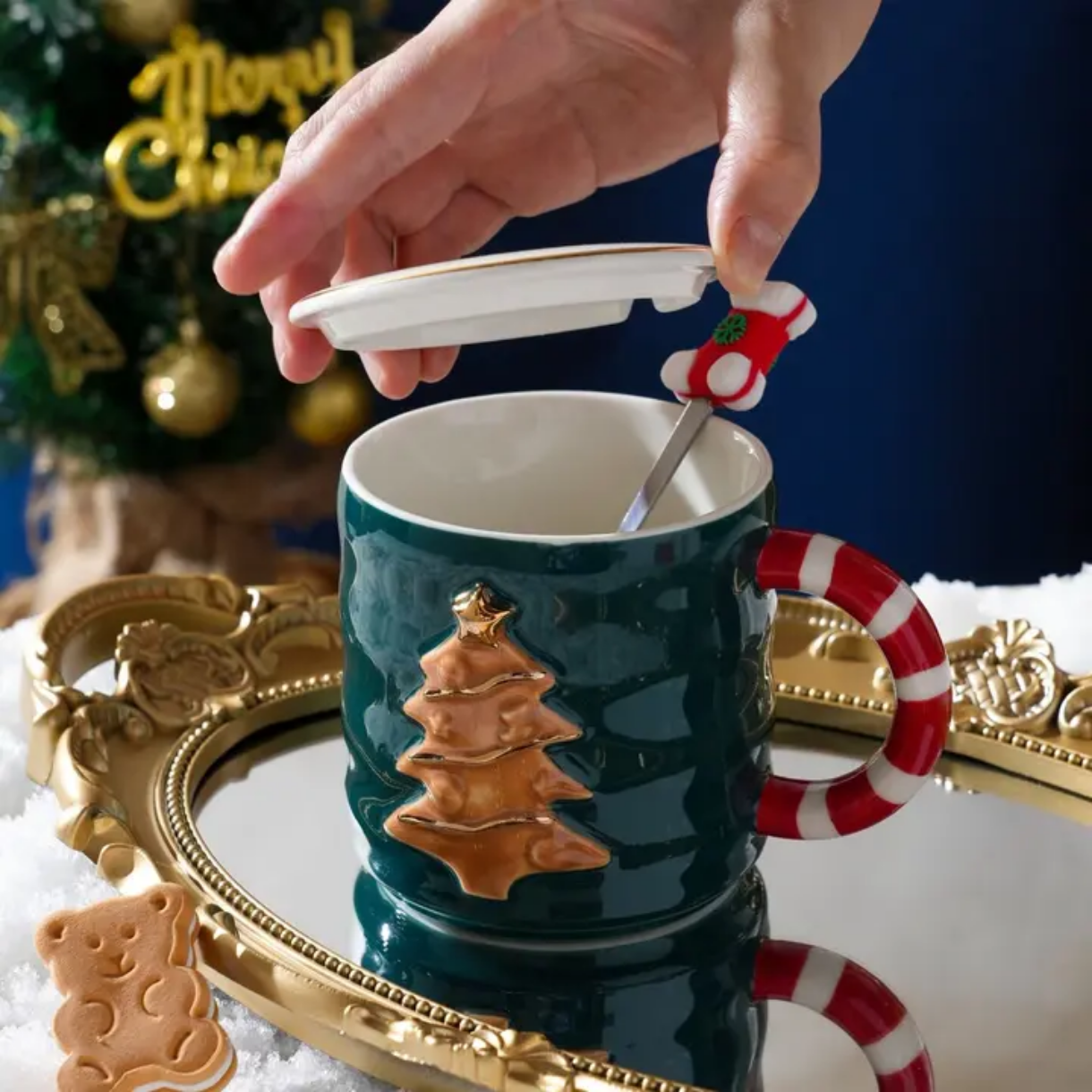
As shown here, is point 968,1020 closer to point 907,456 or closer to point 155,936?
point 155,936

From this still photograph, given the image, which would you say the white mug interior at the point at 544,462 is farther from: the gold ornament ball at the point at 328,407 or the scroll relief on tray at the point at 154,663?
the gold ornament ball at the point at 328,407

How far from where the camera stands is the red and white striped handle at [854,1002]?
52cm

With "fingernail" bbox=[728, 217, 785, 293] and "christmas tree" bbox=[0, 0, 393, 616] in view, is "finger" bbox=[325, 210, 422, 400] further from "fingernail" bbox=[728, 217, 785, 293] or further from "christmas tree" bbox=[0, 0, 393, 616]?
"christmas tree" bbox=[0, 0, 393, 616]

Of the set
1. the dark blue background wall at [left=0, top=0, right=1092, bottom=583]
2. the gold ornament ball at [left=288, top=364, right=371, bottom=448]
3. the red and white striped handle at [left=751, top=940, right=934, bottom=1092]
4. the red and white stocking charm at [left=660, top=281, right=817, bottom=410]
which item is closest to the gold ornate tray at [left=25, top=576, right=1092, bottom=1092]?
the red and white striped handle at [left=751, top=940, right=934, bottom=1092]

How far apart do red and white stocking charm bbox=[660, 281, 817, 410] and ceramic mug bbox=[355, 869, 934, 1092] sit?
19 cm

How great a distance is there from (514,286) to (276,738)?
0.35 metres

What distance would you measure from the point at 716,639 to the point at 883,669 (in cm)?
26

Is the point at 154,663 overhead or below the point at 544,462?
below

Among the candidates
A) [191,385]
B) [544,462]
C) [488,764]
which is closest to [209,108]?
[191,385]

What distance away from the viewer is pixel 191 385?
4.84 ft

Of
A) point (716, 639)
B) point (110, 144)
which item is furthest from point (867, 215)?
point (716, 639)

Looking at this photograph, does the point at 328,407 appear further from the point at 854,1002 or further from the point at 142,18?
the point at 854,1002

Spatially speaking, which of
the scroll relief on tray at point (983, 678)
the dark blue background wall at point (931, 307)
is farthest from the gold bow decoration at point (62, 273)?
the scroll relief on tray at point (983, 678)

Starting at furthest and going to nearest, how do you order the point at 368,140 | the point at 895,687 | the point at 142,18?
the point at 142,18, the point at 368,140, the point at 895,687
